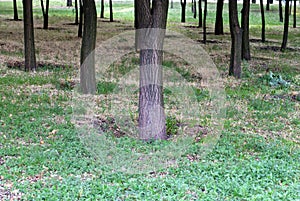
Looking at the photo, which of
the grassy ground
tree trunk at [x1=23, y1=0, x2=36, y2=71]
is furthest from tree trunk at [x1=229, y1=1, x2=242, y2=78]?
tree trunk at [x1=23, y1=0, x2=36, y2=71]

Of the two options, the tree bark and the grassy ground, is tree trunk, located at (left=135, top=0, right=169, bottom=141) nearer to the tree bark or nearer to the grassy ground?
the grassy ground

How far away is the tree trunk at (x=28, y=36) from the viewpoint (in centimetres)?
1268

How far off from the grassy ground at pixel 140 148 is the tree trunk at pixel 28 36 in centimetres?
33

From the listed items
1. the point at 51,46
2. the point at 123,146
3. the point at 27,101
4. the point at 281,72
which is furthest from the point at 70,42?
the point at 123,146

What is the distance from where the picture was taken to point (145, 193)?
5.43 meters

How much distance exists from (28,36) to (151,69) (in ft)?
21.1

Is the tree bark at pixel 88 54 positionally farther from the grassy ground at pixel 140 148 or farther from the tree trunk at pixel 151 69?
the tree trunk at pixel 151 69

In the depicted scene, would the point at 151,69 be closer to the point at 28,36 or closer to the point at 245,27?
the point at 28,36

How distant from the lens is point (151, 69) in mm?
7648

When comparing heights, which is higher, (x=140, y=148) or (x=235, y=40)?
(x=235, y=40)

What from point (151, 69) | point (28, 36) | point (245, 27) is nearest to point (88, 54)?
point (28, 36)

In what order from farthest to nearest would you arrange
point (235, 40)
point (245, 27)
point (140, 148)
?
point (245, 27) < point (235, 40) < point (140, 148)

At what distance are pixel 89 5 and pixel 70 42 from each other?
1003 cm

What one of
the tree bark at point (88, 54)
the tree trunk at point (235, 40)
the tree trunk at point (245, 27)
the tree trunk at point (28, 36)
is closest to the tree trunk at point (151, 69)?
the tree bark at point (88, 54)
